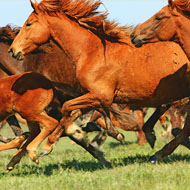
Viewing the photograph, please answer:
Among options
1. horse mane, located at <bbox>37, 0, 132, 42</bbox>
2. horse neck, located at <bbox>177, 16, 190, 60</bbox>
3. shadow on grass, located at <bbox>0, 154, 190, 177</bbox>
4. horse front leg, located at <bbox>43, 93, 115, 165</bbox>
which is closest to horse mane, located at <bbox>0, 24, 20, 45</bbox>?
horse mane, located at <bbox>37, 0, 132, 42</bbox>

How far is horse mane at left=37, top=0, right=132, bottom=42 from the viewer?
6.77 metres

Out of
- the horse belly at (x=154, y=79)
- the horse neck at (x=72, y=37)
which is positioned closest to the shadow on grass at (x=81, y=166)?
the horse belly at (x=154, y=79)

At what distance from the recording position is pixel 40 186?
5.20 meters

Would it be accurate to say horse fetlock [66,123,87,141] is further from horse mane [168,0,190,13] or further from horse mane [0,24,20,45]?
horse mane [0,24,20,45]

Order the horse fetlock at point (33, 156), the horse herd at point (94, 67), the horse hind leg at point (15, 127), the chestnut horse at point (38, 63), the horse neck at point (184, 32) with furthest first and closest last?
the horse hind leg at point (15, 127) < the chestnut horse at point (38, 63) < the horse fetlock at point (33, 156) < the horse herd at point (94, 67) < the horse neck at point (184, 32)

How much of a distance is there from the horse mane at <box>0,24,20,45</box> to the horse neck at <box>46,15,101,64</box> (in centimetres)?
323

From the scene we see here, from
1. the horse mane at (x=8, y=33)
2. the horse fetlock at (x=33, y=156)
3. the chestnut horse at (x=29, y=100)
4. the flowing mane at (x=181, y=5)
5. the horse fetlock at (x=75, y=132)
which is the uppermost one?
the flowing mane at (x=181, y=5)

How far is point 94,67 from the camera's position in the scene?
6.45 m

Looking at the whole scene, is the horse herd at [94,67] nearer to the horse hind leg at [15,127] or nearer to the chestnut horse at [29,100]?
the chestnut horse at [29,100]

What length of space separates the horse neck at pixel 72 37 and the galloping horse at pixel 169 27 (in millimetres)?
809

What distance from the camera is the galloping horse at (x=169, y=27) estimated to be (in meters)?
6.12

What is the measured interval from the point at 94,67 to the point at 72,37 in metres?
0.66

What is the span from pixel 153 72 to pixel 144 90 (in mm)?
293

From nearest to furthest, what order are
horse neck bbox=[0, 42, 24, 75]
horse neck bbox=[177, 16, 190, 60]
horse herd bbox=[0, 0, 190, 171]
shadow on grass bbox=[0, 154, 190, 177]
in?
1. horse neck bbox=[177, 16, 190, 60]
2. horse herd bbox=[0, 0, 190, 171]
3. shadow on grass bbox=[0, 154, 190, 177]
4. horse neck bbox=[0, 42, 24, 75]
